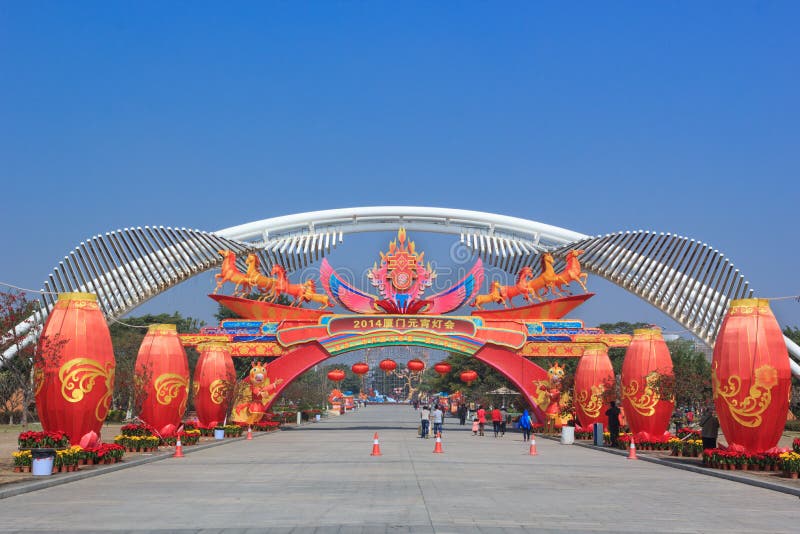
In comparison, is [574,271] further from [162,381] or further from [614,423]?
[162,381]

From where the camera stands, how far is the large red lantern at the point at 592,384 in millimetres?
35750

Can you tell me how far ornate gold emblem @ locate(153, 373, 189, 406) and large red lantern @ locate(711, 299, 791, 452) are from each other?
14960 mm

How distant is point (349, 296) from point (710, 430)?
23.3m

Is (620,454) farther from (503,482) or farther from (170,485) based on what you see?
(170,485)

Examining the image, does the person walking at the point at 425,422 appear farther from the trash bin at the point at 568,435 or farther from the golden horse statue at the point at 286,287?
the golden horse statue at the point at 286,287

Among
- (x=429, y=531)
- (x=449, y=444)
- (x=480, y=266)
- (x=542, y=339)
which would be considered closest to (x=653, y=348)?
(x=449, y=444)

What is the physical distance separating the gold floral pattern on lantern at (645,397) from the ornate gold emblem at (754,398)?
7802 mm

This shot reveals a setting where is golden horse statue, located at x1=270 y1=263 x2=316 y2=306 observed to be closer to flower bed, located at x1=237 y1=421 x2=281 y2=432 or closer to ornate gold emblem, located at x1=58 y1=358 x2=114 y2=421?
flower bed, located at x1=237 y1=421 x2=281 y2=432

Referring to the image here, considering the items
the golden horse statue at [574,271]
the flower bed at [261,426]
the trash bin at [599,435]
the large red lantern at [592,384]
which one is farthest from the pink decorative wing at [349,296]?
the trash bin at [599,435]

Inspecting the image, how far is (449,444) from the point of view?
3306 centimetres

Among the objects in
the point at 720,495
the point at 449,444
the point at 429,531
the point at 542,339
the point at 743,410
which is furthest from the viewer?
the point at 542,339

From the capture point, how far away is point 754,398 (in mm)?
21047

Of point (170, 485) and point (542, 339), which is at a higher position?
point (542, 339)

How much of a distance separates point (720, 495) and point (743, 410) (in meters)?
5.80
